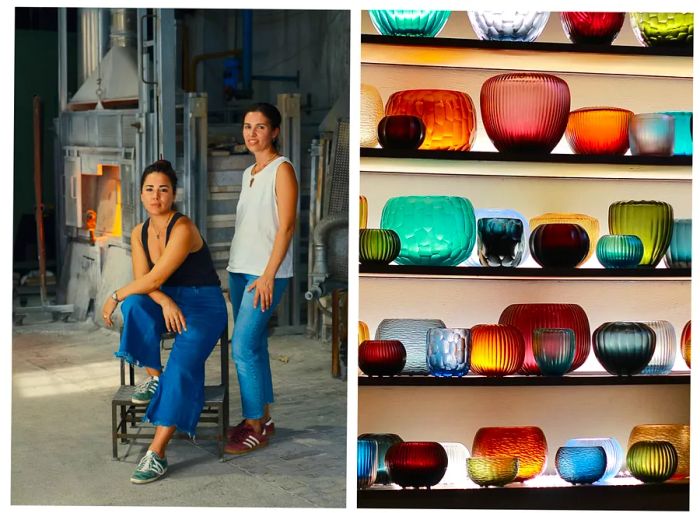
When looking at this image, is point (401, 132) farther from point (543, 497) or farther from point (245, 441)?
point (543, 497)

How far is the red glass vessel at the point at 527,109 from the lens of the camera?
294 centimetres

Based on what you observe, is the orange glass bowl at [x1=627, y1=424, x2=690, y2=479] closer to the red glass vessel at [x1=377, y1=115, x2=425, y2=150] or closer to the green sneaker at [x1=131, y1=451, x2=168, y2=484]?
the red glass vessel at [x1=377, y1=115, x2=425, y2=150]

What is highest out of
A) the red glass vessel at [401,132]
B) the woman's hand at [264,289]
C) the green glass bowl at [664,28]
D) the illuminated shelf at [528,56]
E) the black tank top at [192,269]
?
the green glass bowl at [664,28]

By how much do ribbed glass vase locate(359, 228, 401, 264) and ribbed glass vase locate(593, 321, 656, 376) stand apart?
66cm

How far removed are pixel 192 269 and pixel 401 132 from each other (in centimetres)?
73

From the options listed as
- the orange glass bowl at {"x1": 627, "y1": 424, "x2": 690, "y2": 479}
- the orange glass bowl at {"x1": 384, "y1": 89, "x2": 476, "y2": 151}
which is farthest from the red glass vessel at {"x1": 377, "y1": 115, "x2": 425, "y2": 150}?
the orange glass bowl at {"x1": 627, "y1": 424, "x2": 690, "y2": 479}

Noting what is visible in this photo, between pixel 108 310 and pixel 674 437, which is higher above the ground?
pixel 108 310

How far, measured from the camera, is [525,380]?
291cm

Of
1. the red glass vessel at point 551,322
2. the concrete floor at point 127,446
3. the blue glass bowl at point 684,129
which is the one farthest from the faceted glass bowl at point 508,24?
the concrete floor at point 127,446

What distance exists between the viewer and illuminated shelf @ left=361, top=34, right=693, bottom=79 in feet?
9.64

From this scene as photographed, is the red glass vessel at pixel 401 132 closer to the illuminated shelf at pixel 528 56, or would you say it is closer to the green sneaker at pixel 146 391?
the illuminated shelf at pixel 528 56

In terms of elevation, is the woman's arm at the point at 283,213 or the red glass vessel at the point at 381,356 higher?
the woman's arm at the point at 283,213

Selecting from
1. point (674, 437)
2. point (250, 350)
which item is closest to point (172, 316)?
point (250, 350)

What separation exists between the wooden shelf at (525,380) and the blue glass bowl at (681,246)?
1.08ft
